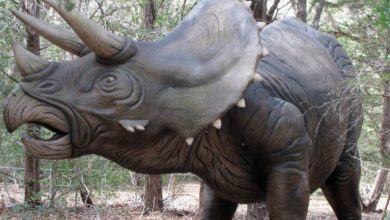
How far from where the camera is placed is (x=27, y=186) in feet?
30.9

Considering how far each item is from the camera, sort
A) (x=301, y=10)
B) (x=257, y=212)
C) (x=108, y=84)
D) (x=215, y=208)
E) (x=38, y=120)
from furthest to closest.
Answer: (x=301, y=10), (x=257, y=212), (x=215, y=208), (x=108, y=84), (x=38, y=120)

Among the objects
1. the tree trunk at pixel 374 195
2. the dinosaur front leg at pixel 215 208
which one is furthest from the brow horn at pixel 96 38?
the tree trunk at pixel 374 195

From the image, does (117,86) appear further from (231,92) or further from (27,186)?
(27,186)

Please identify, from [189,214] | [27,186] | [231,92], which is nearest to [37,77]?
[231,92]

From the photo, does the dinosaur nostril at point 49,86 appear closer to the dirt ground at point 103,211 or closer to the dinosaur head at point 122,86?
the dinosaur head at point 122,86

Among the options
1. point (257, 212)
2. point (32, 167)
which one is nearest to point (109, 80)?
point (257, 212)

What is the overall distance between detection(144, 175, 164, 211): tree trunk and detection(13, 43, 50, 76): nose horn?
734 centimetres

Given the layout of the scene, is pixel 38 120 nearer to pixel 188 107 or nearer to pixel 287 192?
pixel 188 107

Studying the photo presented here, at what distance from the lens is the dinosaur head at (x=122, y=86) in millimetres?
3207

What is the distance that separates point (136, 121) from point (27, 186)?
654 centimetres

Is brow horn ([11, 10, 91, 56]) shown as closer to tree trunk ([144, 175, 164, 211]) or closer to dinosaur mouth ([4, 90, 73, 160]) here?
dinosaur mouth ([4, 90, 73, 160])

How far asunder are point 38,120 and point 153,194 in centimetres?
742

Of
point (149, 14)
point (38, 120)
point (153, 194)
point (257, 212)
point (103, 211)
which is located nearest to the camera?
point (38, 120)

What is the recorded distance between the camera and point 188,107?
11.0 feet
